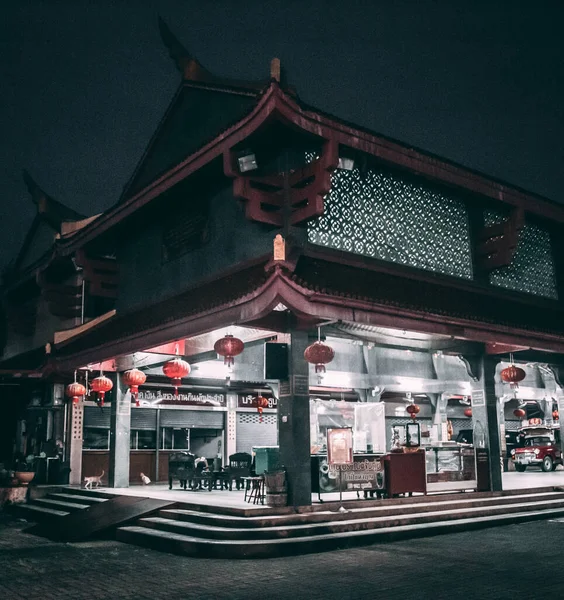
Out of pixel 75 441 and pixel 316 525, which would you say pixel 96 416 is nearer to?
pixel 75 441

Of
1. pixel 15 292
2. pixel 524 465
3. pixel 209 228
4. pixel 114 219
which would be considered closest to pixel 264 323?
pixel 209 228

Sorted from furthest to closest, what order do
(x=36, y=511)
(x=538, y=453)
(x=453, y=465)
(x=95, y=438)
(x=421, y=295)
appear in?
(x=538, y=453) → (x=95, y=438) → (x=36, y=511) → (x=453, y=465) → (x=421, y=295)

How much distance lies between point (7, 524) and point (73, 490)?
2.19 metres

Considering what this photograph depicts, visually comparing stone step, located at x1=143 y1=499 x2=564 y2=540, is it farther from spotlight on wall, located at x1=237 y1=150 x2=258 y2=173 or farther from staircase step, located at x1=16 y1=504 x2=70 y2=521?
spotlight on wall, located at x1=237 y1=150 x2=258 y2=173

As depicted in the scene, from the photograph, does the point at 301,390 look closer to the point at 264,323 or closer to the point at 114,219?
the point at 264,323

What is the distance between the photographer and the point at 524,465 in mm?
25156

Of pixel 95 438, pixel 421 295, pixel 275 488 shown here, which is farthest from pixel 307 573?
pixel 95 438

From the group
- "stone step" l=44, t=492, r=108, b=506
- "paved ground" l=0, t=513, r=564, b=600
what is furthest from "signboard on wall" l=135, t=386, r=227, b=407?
"paved ground" l=0, t=513, r=564, b=600

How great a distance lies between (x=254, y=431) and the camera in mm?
22438

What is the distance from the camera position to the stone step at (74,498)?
14464mm

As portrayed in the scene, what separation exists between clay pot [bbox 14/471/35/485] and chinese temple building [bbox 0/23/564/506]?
1549 millimetres

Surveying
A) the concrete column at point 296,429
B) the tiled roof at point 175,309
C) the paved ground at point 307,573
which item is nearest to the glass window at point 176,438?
the tiled roof at point 175,309

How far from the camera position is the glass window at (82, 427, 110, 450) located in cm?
1912

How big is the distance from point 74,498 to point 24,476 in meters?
1.80
